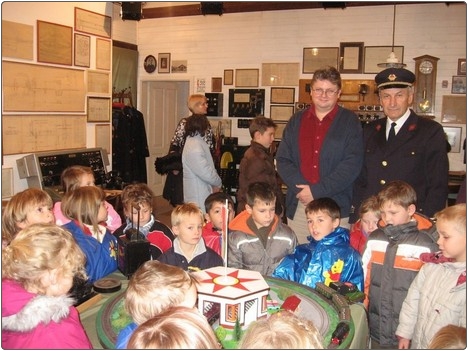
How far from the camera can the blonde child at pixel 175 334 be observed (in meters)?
1.13

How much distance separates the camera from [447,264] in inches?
90.7

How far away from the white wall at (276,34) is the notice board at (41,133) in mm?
281

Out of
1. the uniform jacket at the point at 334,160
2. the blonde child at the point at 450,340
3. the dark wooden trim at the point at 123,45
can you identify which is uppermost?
the dark wooden trim at the point at 123,45

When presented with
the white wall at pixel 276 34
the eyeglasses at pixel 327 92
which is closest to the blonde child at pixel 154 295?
the eyeglasses at pixel 327 92

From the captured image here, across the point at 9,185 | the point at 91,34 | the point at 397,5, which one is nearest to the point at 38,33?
the point at 91,34

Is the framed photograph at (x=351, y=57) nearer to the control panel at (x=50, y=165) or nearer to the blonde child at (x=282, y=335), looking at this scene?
the control panel at (x=50, y=165)

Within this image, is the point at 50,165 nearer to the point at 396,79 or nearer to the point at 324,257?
the point at 324,257

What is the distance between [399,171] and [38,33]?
12.9ft

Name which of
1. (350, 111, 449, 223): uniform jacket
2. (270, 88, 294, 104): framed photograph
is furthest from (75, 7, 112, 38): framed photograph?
(350, 111, 449, 223): uniform jacket

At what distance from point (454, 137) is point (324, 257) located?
16.4ft

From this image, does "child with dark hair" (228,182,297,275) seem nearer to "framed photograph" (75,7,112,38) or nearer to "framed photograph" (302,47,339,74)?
"framed photograph" (75,7,112,38)

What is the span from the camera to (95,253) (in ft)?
8.92

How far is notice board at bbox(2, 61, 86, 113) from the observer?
15.6ft

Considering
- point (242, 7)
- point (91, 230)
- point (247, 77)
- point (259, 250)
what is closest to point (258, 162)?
point (259, 250)
